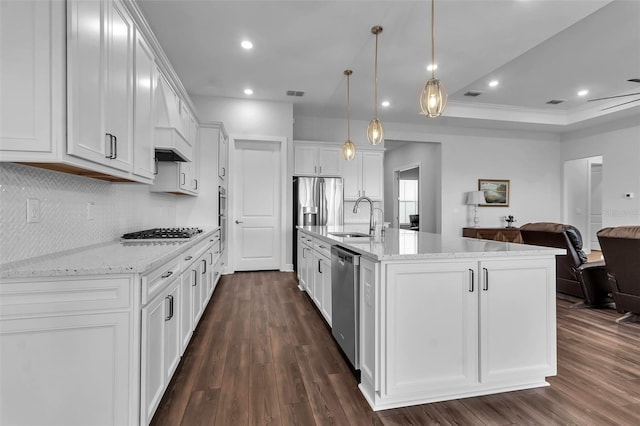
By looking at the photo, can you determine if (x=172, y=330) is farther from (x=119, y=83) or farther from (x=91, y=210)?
(x=119, y=83)

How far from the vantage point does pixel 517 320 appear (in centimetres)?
197

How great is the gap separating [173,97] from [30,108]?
2.04m

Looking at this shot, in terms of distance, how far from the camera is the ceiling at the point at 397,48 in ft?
10.1

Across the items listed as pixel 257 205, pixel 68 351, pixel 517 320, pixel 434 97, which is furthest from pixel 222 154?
pixel 517 320

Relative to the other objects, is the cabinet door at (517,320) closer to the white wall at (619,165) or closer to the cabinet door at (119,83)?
the cabinet door at (119,83)

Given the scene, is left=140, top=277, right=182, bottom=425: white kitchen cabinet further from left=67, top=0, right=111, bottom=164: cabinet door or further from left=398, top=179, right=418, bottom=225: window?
left=398, top=179, right=418, bottom=225: window

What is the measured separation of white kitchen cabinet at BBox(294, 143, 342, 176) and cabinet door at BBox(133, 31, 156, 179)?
346 centimetres

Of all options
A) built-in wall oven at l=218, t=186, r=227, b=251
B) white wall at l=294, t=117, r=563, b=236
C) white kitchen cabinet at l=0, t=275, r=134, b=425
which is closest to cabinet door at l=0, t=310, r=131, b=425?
white kitchen cabinet at l=0, t=275, r=134, b=425

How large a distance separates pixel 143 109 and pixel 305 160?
3753 mm

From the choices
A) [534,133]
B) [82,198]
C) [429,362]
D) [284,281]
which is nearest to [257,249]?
[284,281]

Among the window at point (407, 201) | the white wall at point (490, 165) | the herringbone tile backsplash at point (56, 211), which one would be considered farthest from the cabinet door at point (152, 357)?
the window at point (407, 201)

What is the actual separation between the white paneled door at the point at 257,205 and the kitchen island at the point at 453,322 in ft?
12.5

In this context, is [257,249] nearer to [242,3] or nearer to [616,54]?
[242,3]

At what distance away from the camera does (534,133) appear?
7672 mm
